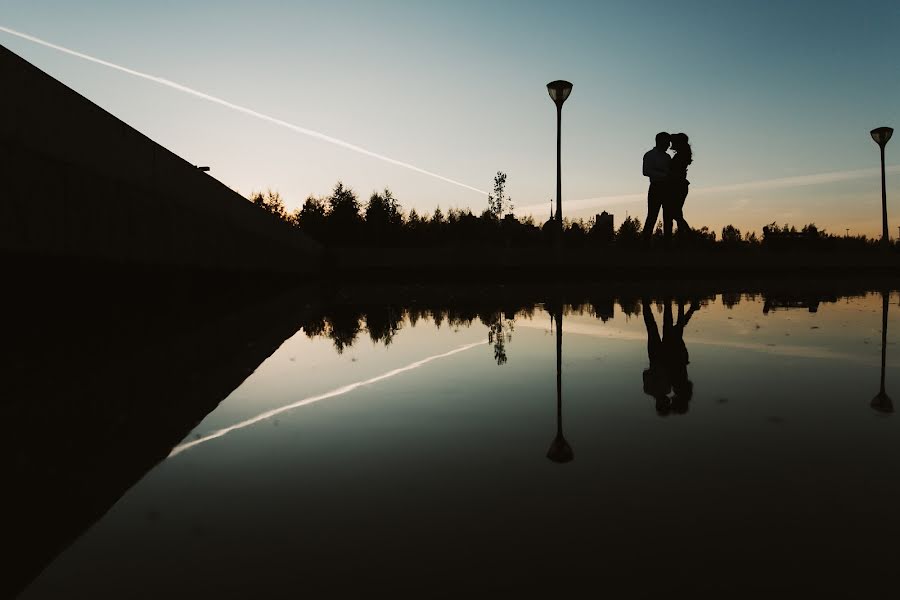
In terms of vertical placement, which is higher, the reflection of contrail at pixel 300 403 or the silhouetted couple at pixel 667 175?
the silhouetted couple at pixel 667 175

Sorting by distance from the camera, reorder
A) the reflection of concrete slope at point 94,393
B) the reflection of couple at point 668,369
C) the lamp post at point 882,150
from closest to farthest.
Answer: the reflection of concrete slope at point 94,393 → the reflection of couple at point 668,369 → the lamp post at point 882,150

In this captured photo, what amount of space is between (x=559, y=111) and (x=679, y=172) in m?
4.94

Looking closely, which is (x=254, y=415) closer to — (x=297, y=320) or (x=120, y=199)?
(x=120, y=199)

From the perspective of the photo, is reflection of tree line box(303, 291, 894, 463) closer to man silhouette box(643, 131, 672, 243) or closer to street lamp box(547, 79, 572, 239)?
man silhouette box(643, 131, 672, 243)

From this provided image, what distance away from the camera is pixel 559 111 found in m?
22.4

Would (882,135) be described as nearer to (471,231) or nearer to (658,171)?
(658,171)

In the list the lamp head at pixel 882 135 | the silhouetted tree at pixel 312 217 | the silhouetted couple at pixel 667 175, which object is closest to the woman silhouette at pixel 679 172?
the silhouetted couple at pixel 667 175

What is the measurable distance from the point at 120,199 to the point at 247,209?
8.21 meters

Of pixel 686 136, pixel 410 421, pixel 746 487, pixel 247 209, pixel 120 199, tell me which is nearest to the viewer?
pixel 746 487

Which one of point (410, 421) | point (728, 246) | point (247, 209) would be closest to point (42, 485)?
point (410, 421)

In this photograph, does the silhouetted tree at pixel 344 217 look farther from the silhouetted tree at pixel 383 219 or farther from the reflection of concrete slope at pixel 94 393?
the reflection of concrete slope at pixel 94 393

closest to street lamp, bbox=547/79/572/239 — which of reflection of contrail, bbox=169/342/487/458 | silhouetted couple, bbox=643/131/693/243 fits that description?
silhouetted couple, bbox=643/131/693/243

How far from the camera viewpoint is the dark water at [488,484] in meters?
1.86

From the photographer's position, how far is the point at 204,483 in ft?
8.95
